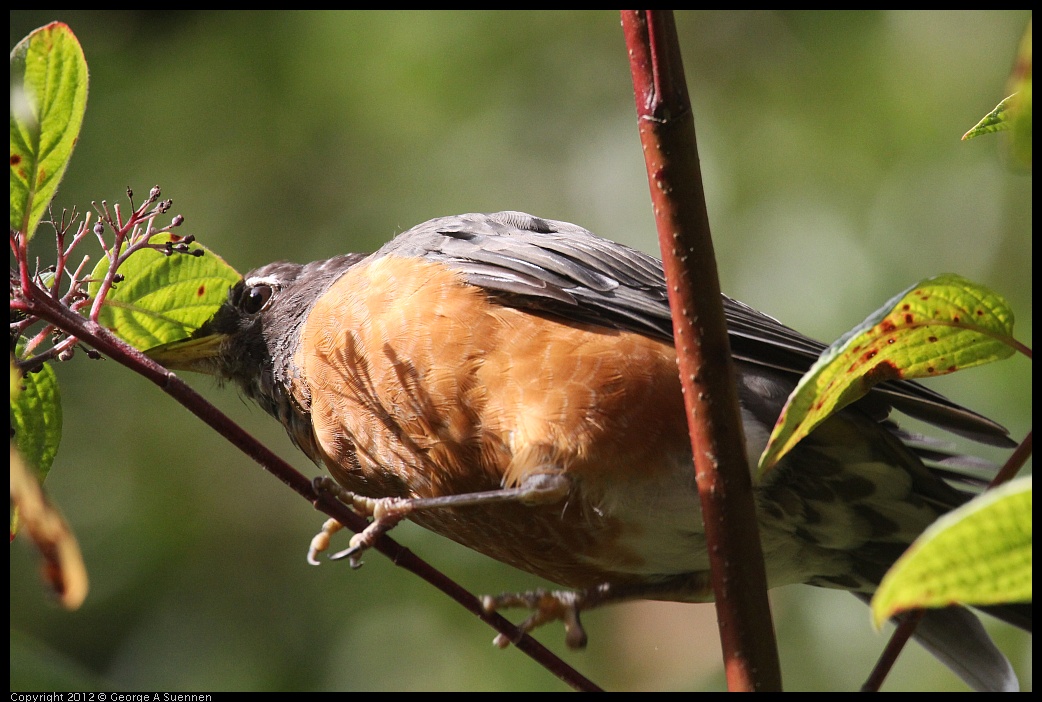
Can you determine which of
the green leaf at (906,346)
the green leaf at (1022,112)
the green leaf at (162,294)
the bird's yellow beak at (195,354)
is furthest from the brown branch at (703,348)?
the bird's yellow beak at (195,354)

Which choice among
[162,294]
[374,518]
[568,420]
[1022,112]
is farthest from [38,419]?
[1022,112]

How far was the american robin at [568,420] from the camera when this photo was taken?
230 cm

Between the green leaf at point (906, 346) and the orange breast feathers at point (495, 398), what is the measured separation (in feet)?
3.06

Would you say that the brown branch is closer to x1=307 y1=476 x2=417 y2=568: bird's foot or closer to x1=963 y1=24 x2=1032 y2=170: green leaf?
x1=963 y1=24 x2=1032 y2=170: green leaf

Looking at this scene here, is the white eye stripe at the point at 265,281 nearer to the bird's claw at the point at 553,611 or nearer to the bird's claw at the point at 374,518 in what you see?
the bird's claw at the point at 374,518

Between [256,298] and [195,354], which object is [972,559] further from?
[256,298]

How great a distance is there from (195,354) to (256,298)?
0.31 metres

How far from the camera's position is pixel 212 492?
5.11 m

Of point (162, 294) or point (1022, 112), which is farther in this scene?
point (162, 294)

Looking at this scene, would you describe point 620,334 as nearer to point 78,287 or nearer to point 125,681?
point 78,287

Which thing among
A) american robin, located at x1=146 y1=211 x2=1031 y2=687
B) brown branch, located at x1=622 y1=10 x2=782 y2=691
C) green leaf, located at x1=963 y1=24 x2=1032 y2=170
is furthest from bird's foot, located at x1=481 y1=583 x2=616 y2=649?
green leaf, located at x1=963 y1=24 x2=1032 y2=170

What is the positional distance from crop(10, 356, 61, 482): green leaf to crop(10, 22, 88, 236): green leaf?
0.34 metres

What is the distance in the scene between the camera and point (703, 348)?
1.45m

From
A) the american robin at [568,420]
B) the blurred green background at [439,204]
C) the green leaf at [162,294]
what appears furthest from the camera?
the blurred green background at [439,204]
